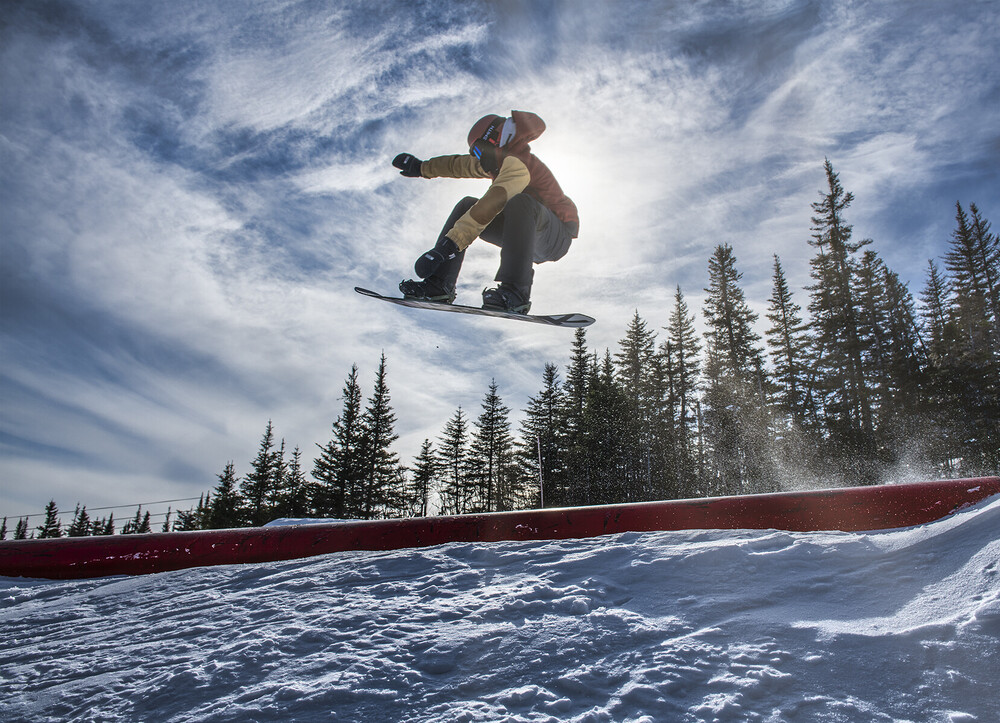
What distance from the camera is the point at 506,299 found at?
371cm

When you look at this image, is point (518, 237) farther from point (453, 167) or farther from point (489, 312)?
point (453, 167)

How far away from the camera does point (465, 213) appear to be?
359 centimetres

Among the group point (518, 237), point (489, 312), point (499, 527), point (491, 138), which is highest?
point (491, 138)

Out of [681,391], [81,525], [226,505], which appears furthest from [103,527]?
[681,391]

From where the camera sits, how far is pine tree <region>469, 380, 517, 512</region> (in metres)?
38.0

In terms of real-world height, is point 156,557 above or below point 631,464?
below

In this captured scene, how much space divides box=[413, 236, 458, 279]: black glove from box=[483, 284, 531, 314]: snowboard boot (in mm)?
357

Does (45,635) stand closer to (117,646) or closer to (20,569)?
A: (117,646)

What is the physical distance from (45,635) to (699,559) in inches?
89.6

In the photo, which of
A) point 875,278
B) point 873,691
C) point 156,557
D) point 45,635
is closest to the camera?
point 873,691

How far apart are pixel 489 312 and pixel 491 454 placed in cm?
3538

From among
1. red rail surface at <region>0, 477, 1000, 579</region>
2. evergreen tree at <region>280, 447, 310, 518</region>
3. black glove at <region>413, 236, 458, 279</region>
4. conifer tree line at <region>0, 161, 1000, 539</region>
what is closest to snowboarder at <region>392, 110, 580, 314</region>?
black glove at <region>413, 236, 458, 279</region>

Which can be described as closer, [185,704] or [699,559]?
[185,704]

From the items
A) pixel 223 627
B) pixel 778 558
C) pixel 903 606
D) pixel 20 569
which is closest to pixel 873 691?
pixel 903 606
